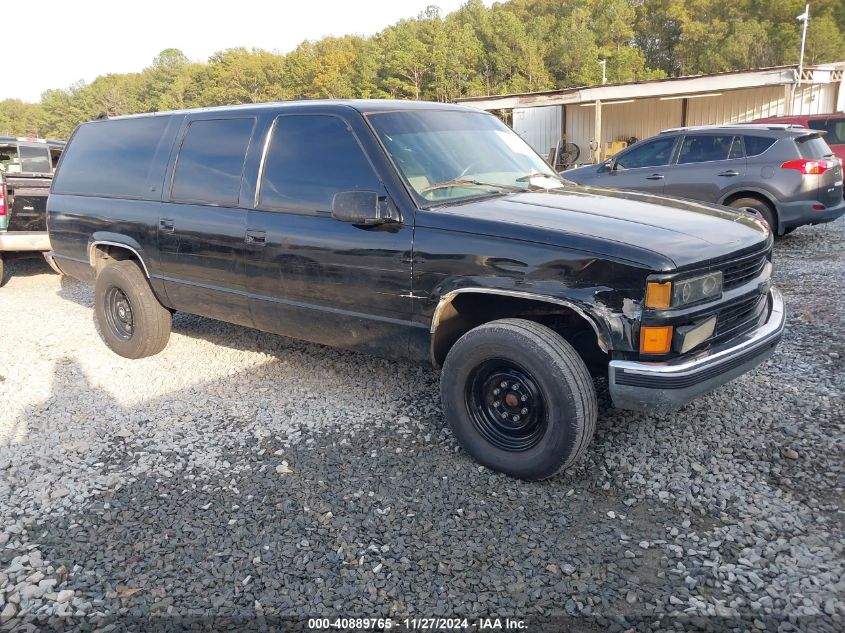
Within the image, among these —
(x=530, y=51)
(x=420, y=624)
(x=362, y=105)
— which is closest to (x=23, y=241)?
(x=362, y=105)

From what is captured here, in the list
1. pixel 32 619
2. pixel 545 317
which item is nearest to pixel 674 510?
pixel 545 317

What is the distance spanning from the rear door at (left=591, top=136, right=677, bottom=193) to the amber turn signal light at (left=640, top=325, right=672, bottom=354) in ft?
22.9

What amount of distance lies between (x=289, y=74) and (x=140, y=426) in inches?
3019

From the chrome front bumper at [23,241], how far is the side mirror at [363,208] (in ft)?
19.7

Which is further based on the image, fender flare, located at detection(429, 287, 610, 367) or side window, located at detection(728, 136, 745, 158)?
side window, located at detection(728, 136, 745, 158)

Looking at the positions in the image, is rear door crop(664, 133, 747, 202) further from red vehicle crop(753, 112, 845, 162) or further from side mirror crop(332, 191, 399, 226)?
side mirror crop(332, 191, 399, 226)

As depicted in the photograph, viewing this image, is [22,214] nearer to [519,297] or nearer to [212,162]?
[212,162]

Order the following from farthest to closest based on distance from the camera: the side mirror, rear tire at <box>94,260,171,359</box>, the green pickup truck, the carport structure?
1. the carport structure
2. the green pickup truck
3. rear tire at <box>94,260,171,359</box>
4. the side mirror

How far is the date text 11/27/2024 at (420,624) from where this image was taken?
2.43m

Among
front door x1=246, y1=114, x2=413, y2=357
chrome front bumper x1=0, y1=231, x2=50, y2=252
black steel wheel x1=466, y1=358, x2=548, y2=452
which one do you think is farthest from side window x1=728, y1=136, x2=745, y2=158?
chrome front bumper x1=0, y1=231, x2=50, y2=252

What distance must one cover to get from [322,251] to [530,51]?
59.8m

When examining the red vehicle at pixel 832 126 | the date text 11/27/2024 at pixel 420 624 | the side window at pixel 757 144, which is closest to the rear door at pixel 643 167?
the side window at pixel 757 144

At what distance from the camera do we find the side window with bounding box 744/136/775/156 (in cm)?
880

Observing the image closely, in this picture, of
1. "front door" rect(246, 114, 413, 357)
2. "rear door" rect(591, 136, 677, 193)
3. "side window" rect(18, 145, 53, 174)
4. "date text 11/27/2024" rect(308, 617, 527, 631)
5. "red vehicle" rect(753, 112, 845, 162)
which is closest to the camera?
"date text 11/27/2024" rect(308, 617, 527, 631)
